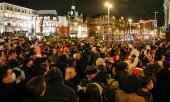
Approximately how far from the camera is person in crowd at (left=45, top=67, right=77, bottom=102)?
4875 millimetres

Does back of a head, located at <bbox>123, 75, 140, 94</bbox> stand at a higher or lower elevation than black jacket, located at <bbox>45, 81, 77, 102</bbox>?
higher

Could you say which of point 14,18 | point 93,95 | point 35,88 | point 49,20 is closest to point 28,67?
point 35,88

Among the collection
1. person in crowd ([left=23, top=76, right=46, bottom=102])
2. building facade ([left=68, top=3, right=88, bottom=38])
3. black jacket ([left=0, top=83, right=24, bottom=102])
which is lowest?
black jacket ([left=0, top=83, right=24, bottom=102])

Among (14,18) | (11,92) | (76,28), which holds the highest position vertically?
(14,18)

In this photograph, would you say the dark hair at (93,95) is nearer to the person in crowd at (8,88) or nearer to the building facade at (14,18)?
the person in crowd at (8,88)

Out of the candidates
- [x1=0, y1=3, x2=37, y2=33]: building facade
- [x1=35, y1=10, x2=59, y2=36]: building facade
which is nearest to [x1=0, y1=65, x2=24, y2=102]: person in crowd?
[x1=0, y1=3, x2=37, y2=33]: building facade

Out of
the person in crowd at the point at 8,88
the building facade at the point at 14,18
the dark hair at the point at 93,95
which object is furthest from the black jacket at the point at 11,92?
the building facade at the point at 14,18

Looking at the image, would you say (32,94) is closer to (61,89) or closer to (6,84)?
(61,89)

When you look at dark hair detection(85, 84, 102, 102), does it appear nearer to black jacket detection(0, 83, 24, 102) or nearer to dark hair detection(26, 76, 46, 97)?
dark hair detection(26, 76, 46, 97)

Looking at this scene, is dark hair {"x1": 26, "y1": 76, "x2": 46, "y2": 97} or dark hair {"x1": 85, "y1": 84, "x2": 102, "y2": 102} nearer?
dark hair {"x1": 26, "y1": 76, "x2": 46, "y2": 97}

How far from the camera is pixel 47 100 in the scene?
16.1 feet

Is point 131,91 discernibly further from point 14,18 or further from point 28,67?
point 14,18

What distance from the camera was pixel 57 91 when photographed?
4.93 m

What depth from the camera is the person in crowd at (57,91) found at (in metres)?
4.88
